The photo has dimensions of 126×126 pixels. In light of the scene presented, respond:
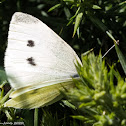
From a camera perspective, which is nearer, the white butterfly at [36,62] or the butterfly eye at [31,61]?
the white butterfly at [36,62]

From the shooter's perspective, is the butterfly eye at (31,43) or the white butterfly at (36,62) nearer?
the white butterfly at (36,62)

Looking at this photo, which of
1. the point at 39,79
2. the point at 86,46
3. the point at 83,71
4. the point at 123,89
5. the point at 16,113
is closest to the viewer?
the point at 123,89

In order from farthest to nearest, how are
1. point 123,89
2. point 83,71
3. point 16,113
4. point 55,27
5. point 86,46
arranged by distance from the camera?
point 55,27, point 86,46, point 16,113, point 83,71, point 123,89

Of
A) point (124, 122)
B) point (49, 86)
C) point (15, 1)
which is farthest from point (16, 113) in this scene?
point (15, 1)

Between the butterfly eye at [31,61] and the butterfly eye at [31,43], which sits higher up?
the butterfly eye at [31,43]

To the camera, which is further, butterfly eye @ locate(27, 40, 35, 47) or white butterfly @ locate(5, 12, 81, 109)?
butterfly eye @ locate(27, 40, 35, 47)

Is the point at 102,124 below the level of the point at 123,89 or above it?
below

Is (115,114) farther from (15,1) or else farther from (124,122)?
(15,1)

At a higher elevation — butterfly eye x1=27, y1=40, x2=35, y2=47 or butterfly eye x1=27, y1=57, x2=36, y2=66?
butterfly eye x1=27, y1=40, x2=35, y2=47
